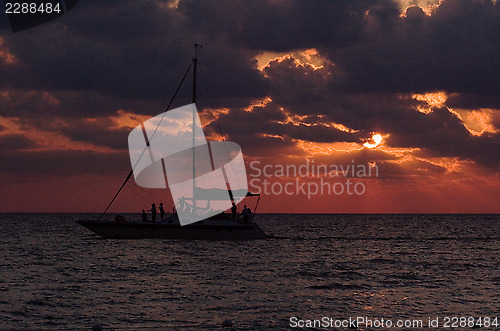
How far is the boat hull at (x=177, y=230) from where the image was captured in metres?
56.4

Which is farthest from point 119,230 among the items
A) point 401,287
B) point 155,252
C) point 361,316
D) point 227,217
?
point 361,316

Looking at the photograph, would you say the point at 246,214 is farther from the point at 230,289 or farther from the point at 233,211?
the point at 230,289

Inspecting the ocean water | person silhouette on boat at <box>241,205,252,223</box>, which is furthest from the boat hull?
the ocean water

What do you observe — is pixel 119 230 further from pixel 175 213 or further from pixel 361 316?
pixel 361 316

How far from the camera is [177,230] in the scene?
56406 mm

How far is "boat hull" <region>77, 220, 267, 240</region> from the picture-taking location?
56.4 metres

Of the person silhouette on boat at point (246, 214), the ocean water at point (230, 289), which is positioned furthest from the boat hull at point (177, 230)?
the ocean water at point (230, 289)

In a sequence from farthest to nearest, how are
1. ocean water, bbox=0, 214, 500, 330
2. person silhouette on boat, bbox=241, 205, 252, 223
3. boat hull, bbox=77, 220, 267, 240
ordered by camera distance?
person silhouette on boat, bbox=241, 205, 252, 223 < boat hull, bbox=77, 220, 267, 240 < ocean water, bbox=0, 214, 500, 330

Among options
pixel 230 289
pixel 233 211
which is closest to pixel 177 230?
pixel 233 211

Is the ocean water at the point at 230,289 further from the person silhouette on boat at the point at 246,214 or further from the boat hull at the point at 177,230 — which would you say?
the person silhouette on boat at the point at 246,214

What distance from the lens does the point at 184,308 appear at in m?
25.2

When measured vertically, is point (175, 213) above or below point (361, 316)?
above

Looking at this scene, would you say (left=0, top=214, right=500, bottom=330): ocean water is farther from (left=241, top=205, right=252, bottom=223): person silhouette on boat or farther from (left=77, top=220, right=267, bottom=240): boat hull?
(left=241, top=205, right=252, bottom=223): person silhouette on boat

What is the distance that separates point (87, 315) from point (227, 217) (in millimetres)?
35415
